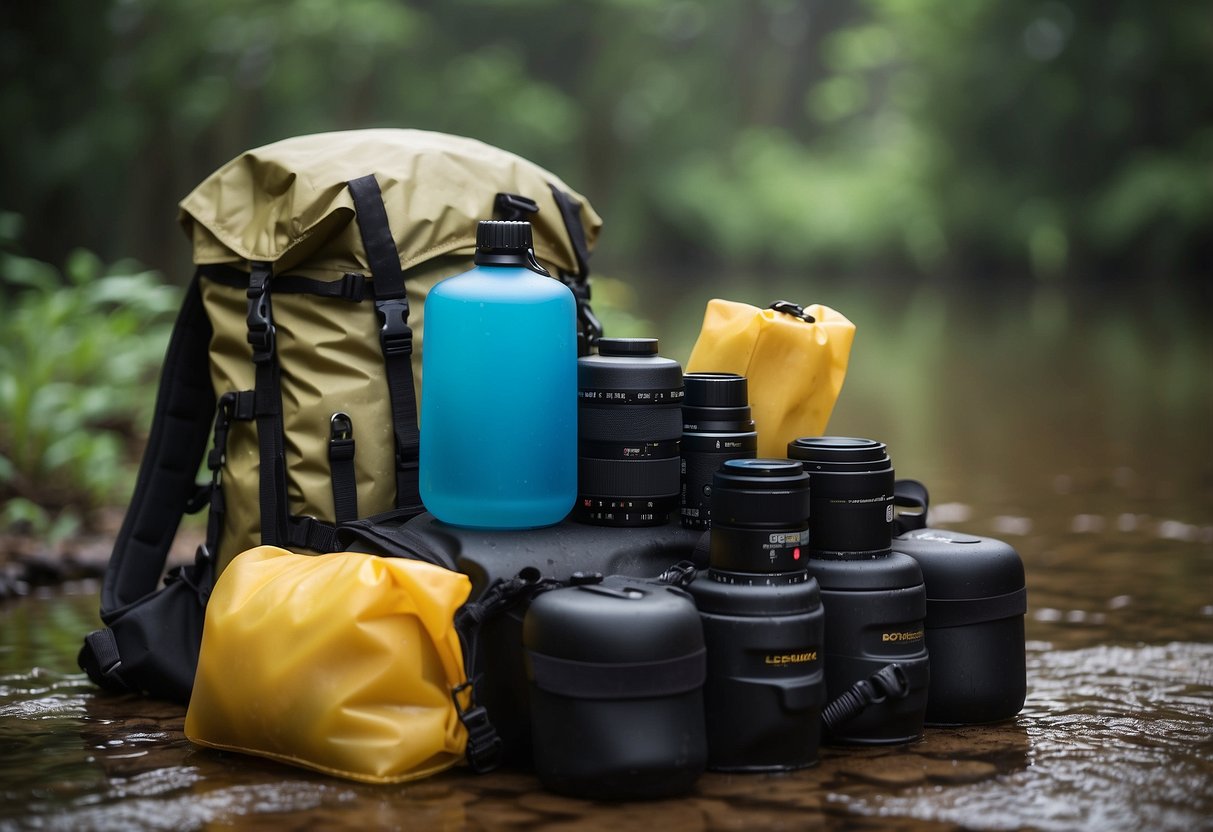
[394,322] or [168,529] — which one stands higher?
[394,322]

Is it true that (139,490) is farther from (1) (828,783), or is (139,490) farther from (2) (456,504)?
(1) (828,783)

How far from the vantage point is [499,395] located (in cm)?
286

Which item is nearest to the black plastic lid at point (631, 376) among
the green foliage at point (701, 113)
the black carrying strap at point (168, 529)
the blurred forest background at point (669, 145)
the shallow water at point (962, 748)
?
the shallow water at point (962, 748)

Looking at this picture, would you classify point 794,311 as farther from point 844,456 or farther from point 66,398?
point 66,398

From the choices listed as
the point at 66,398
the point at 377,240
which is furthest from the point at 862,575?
the point at 66,398

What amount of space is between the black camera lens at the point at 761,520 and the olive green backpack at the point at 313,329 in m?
0.82

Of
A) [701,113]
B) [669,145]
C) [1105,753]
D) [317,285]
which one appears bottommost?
[1105,753]

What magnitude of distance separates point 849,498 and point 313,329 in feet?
4.21

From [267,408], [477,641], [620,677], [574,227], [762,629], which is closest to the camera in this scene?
[620,677]

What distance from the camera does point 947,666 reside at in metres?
3.01

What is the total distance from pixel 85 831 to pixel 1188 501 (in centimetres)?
517

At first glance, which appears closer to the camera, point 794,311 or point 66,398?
point 794,311

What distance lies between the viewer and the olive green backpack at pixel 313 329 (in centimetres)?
318

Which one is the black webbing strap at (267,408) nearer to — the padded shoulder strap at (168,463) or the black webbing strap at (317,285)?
the black webbing strap at (317,285)
